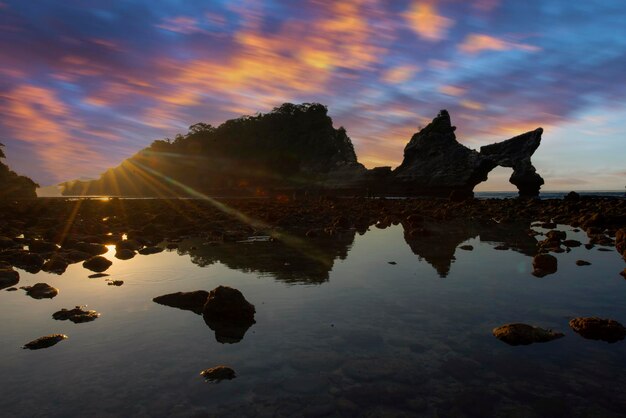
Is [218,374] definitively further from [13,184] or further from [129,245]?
[13,184]

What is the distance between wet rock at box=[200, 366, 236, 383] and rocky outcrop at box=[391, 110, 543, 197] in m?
63.3

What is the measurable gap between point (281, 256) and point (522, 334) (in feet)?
22.5

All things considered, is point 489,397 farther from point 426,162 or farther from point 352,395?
point 426,162

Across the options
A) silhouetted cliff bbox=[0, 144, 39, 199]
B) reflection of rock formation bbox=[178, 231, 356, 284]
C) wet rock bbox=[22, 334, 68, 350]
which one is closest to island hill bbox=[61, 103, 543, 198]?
silhouetted cliff bbox=[0, 144, 39, 199]

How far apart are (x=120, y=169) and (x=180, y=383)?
Result: 202817 mm

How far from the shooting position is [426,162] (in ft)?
248

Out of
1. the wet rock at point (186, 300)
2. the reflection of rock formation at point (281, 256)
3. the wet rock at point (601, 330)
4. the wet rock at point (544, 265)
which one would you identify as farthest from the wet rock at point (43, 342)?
the wet rock at point (544, 265)

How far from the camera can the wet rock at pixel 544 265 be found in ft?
26.7

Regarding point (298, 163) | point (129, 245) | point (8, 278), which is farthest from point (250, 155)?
point (8, 278)

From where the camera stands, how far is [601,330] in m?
4.66

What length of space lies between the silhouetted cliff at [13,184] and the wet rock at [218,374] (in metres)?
70.6

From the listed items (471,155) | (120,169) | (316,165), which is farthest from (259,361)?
(120,169)

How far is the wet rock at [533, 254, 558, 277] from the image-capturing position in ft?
26.7

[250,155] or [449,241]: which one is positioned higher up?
[250,155]
